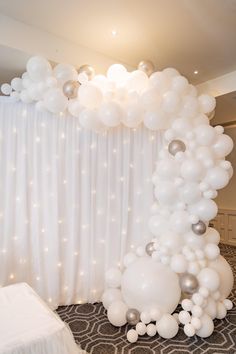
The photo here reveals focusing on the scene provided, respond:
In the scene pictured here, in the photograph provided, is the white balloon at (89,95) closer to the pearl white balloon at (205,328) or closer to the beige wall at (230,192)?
the pearl white balloon at (205,328)

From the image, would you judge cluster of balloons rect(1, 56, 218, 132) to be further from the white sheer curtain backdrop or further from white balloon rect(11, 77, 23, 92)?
the white sheer curtain backdrop

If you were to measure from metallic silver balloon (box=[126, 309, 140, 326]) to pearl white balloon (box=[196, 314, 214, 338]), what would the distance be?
0.52 meters

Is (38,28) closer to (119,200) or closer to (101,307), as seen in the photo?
(119,200)

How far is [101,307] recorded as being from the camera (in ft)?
9.69

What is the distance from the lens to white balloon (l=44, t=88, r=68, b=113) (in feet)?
8.37

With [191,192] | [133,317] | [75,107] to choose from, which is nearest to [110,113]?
[75,107]

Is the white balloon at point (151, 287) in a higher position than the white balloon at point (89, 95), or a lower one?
lower

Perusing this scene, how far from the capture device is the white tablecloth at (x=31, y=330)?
1335mm

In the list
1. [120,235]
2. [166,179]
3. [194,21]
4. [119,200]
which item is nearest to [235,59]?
[194,21]

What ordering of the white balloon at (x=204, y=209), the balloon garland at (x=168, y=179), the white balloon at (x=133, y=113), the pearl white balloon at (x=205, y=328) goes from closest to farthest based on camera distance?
the pearl white balloon at (x=205, y=328) < the balloon garland at (x=168, y=179) < the white balloon at (x=204, y=209) < the white balloon at (x=133, y=113)

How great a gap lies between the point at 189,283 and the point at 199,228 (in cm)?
50

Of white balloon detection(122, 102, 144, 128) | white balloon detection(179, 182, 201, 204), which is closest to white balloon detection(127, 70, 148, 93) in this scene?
white balloon detection(122, 102, 144, 128)

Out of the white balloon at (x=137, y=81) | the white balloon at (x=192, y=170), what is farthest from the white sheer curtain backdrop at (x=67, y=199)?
the white balloon at (x=192, y=170)

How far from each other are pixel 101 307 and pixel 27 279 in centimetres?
85
